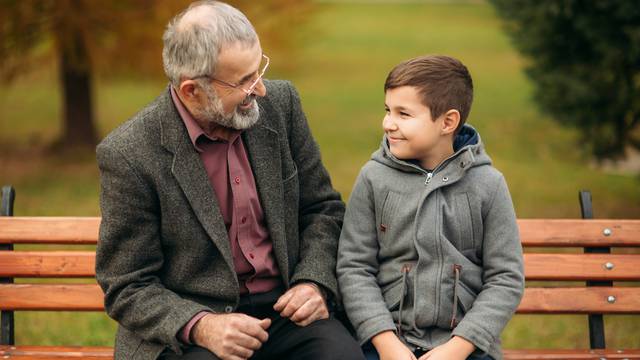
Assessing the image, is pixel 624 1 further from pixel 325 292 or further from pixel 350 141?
pixel 350 141

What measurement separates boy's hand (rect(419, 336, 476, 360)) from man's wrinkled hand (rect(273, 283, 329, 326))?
1.39 feet

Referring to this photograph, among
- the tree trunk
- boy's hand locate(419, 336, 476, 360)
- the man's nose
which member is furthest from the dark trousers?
the tree trunk

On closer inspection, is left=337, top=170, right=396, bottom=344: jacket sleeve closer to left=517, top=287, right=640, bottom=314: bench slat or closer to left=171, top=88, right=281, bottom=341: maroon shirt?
left=171, top=88, right=281, bottom=341: maroon shirt

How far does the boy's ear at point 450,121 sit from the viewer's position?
3.37 metres

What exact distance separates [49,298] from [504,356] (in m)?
1.88

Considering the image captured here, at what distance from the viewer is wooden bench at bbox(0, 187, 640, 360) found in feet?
12.8

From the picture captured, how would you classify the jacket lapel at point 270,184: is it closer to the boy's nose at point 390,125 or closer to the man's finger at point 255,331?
the man's finger at point 255,331

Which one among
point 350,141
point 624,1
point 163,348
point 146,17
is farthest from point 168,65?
point 350,141

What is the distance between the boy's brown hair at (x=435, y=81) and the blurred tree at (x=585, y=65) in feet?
13.8

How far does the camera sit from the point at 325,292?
354cm

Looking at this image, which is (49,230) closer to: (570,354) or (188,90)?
(188,90)

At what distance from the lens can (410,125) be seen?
10.9ft

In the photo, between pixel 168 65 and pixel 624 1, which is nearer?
pixel 168 65

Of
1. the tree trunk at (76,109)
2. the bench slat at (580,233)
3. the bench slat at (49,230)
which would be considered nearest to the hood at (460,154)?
the bench slat at (580,233)
